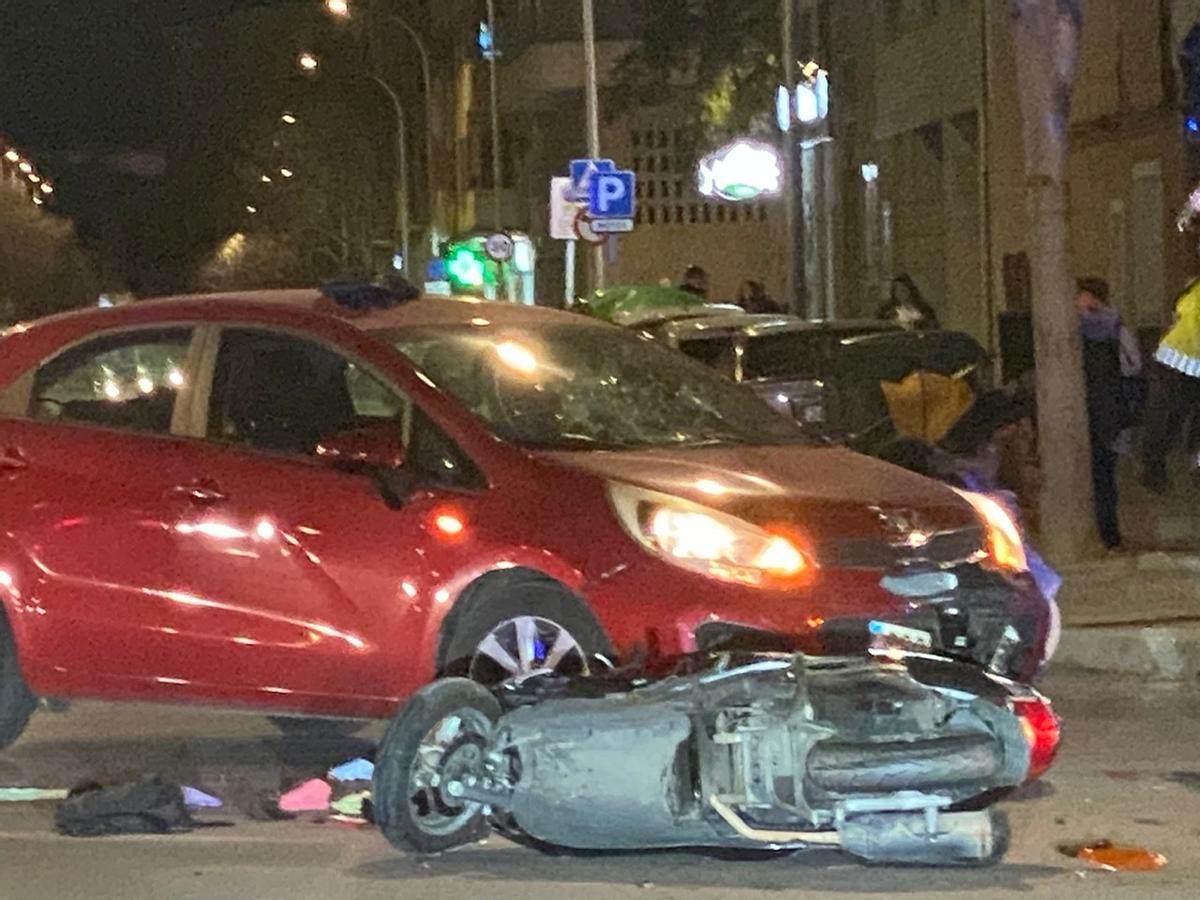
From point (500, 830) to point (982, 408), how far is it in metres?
7.32

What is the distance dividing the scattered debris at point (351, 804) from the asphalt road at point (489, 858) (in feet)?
0.42

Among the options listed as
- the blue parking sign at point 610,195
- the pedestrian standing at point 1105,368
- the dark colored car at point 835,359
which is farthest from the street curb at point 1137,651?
the blue parking sign at point 610,195

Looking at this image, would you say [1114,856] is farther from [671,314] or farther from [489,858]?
[671,314]

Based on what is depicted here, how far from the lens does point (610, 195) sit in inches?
881

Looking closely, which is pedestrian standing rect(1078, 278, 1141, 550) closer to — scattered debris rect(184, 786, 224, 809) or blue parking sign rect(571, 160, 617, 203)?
blue parking sign rect(571, 160, 617, 203)

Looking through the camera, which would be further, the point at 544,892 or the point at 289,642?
the point at 289,642

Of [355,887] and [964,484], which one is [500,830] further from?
[964,484]

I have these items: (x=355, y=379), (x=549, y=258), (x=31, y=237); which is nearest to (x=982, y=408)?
(x=355, y=379)

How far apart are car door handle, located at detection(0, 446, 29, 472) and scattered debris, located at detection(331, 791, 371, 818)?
1.63m

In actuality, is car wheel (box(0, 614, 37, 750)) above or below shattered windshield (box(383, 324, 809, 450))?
below

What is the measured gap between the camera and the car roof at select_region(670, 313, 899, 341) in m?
16.8

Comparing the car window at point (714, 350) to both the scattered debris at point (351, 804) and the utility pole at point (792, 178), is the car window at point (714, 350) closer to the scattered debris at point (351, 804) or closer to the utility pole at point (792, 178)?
the scattered debris at point (351, 804)

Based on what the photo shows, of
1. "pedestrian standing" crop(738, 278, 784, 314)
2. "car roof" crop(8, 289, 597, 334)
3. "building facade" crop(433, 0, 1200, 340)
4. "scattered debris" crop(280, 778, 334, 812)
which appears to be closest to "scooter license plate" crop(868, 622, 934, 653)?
"scattered debris" crop(280, 778, 334, 812)

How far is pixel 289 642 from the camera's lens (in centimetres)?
807
